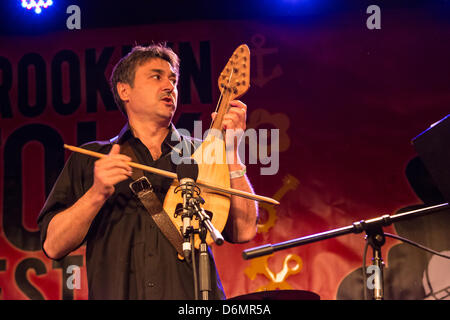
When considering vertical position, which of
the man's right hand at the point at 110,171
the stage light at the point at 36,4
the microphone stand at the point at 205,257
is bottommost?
the microphone stand at the point at 205,257

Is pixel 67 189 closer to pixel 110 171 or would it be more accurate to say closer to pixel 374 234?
pixel 110 171

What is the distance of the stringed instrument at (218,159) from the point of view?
8.02ft

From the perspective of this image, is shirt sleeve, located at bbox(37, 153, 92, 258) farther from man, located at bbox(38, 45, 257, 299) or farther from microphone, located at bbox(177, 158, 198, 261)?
microphone, located at bbox(177, 158, 198, 261)

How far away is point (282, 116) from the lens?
160 inches

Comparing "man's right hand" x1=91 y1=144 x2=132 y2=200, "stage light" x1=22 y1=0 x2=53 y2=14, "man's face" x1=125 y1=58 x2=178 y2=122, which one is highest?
"stage light" x1=22 y1=0 x2=53 y2=14

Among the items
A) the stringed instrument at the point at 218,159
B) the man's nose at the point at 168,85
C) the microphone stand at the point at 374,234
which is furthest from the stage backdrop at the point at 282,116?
the microphone stand at the point at 374,234

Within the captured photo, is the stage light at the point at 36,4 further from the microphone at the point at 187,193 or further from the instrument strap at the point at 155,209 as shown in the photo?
the microphone at the point at 187,193

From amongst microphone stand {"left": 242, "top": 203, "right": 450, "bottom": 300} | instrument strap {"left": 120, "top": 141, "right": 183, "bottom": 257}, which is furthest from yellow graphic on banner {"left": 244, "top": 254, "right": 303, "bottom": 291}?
microphone stand {"left": 242, "top": 203, "right": 450, "bottom": 300}

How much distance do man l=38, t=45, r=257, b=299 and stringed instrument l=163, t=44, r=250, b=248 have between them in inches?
2.9

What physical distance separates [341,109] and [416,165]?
2.10 ft

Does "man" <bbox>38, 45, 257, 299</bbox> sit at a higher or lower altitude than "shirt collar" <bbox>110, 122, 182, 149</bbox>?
lower

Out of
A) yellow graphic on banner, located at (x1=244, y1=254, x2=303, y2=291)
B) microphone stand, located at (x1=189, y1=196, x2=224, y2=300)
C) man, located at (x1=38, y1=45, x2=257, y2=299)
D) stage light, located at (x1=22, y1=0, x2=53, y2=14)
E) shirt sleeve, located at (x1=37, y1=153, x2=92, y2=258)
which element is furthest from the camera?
stage light, located at (x1=22, y1=0, x2=53, y2=14)

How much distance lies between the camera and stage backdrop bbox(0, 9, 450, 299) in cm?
395

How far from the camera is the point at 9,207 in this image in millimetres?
4109
